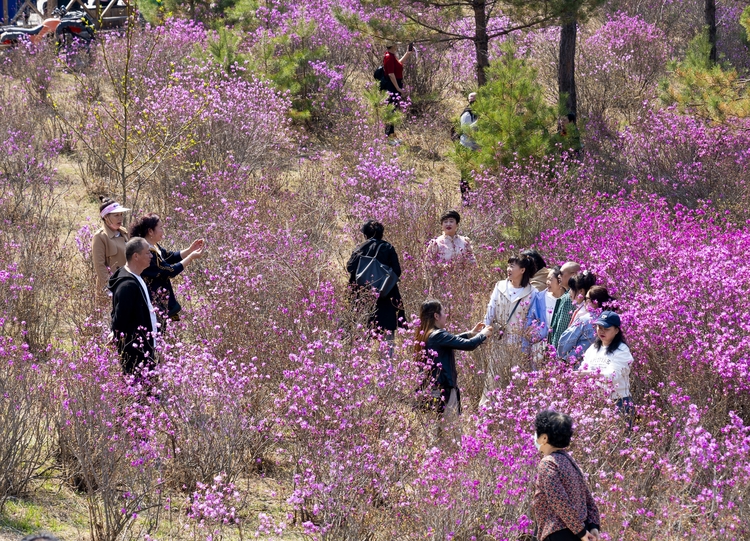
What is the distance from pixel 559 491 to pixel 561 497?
0.03 meters

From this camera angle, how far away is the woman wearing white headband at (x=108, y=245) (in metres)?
7.39

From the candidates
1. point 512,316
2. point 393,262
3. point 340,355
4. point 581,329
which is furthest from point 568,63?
point 340,355

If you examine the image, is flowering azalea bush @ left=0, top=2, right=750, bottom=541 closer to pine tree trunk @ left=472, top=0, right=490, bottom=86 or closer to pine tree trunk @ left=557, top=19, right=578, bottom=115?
pine tree trunk @ left=557, top=19, right=578, bottom=115

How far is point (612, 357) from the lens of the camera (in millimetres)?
6379

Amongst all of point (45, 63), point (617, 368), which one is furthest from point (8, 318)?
point (45, 63)

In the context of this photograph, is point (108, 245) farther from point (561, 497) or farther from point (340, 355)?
point (561, 497)

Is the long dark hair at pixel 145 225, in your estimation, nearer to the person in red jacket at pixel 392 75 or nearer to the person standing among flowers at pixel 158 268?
the person standing among flowers at pixel 158 268

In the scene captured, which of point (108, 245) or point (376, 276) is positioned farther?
point (376, 276)

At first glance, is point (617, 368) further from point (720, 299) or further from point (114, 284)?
point (114, 284)

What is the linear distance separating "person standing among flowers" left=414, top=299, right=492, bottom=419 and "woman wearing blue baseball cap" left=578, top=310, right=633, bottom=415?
75cm

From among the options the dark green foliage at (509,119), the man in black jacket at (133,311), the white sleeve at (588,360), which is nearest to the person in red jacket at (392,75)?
the dark green foliage at (509,119)

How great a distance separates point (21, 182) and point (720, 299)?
823 centimetres

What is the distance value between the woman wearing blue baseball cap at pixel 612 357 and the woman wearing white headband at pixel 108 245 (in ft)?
12.1

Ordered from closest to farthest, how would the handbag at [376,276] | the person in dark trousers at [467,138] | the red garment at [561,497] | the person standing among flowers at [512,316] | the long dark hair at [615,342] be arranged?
the red garment at [561,497]
the long dark hair at [615,342]
the person standing among flowers at [512,316]
the handbag at [376,276]
the person in dark trousers at [467,138]
